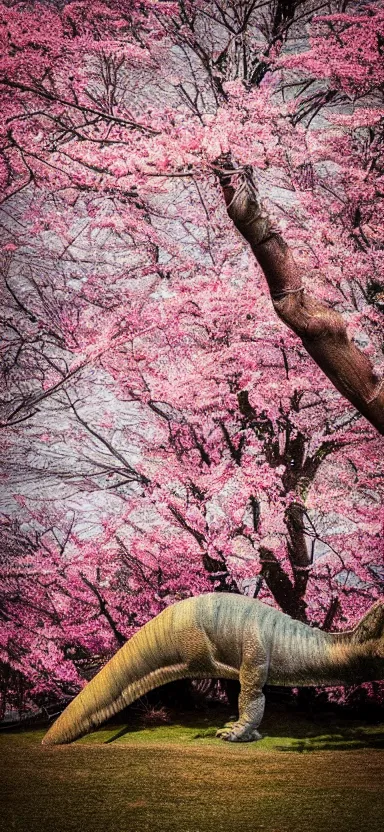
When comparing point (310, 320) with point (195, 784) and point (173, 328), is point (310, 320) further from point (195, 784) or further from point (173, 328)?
point (173, 328)

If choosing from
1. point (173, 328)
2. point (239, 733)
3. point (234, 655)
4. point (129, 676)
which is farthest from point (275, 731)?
point (173, 328)

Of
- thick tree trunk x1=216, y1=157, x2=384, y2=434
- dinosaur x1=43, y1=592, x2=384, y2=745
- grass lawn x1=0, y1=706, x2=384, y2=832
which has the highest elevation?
thick tree trunk x1=216, y1=157, x2=384, y2=434

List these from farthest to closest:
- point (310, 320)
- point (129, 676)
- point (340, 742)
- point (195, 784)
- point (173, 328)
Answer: point (173, 328) → point (340, 742) → point (129, 676) → point (310, 320) → point (195, 784)

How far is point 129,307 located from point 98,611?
5.86 feet

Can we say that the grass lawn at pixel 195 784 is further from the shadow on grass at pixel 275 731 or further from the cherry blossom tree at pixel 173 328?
the cherry blossom tree at pixel 173 328

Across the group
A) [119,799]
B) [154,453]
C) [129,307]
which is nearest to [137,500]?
[154,453]

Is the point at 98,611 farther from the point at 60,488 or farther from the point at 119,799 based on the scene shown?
the point at 119,799

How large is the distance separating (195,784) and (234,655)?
0.78m

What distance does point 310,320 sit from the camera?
2779 mm

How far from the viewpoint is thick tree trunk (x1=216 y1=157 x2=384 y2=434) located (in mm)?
2781

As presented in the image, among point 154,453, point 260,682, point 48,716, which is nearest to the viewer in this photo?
point 260,682

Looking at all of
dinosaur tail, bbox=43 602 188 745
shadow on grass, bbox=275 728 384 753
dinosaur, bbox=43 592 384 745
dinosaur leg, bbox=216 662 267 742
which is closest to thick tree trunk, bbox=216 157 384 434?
dinosaur, bbox=43 592 384 745

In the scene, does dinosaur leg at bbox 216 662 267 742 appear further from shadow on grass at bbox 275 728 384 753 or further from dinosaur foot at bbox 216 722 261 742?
shadow on grass at bbox 275 728 384 753

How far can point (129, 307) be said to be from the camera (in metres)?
4.60
